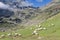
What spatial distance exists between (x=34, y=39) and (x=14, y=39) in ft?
15.1

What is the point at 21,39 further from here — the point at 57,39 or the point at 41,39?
the point at 57,39

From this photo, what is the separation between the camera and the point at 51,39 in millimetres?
42031

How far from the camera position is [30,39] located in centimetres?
4384

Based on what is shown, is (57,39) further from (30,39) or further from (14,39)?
(14,39)

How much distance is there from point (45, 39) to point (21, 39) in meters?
5.61

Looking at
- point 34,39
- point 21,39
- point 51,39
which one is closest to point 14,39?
point 21,39

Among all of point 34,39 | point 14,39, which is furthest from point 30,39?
point 14,39

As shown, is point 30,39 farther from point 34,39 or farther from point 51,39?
point 51,39

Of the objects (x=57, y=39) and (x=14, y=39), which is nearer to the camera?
(x=57, y=39)

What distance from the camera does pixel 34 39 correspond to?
4381 cm

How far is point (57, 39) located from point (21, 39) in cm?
823

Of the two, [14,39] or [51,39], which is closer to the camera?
[51,39]

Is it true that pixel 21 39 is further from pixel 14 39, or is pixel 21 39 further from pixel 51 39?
pixel 51 39

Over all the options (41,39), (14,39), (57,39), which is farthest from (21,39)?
(57,39)
